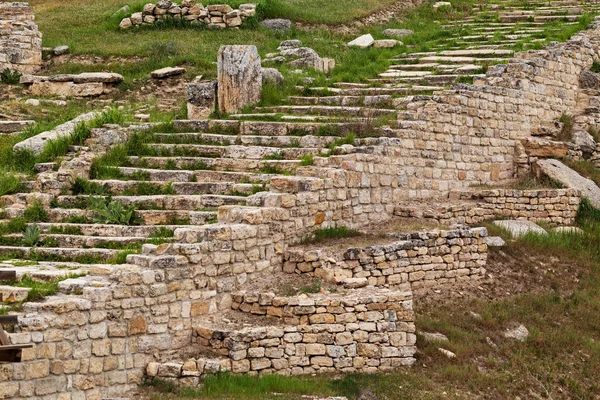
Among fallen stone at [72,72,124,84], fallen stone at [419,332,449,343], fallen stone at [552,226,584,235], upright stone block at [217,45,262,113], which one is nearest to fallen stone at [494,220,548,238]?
fallen stone at [552,226,584,235]

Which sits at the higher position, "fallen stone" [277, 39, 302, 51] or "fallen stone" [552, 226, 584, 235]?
"fallen stone" [277, 39, 302, 51]

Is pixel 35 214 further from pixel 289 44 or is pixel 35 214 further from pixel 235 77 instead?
pixel 289 44

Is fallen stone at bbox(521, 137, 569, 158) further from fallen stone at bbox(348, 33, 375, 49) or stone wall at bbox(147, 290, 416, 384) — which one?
stone wall at bbox(147, 290, 416, 384)

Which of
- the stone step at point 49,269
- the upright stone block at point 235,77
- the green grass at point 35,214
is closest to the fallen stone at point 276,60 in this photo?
the upright stone block at point 235,77

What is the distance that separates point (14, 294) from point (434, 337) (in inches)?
214

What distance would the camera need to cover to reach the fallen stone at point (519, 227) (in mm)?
18875

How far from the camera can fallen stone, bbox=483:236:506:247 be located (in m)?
18.2

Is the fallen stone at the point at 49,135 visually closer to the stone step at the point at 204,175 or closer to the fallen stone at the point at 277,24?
the stone step at the point at 204,175

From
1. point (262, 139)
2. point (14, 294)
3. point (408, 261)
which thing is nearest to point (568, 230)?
point (408, 261)

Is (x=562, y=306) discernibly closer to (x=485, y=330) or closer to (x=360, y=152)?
(x=485, y=330)

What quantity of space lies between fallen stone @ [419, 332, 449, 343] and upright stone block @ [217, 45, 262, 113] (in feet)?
22.9

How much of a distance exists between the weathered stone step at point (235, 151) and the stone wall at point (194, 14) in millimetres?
9643

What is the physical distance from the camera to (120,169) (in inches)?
739

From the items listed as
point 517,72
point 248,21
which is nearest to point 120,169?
point 517,72
